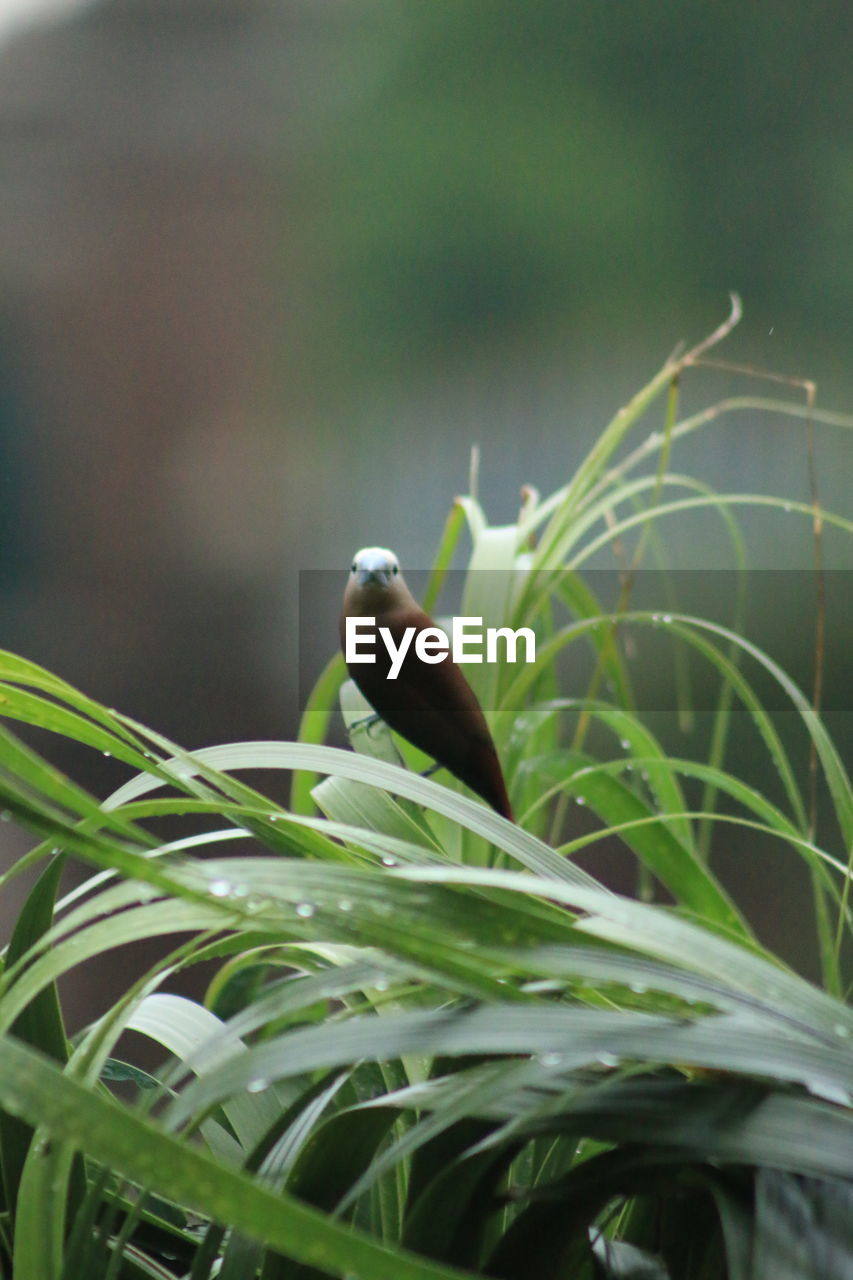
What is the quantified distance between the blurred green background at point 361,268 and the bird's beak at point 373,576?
1.18ft

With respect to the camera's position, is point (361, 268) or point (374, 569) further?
point (361, 268)

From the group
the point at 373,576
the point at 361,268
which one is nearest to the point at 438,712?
the point at 373,576

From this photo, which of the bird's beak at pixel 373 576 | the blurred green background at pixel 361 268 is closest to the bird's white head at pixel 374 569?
the bird's beak at pixel 373 576

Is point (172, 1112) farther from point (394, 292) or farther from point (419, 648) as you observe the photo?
point (394, 292)

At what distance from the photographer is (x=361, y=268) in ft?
3.02

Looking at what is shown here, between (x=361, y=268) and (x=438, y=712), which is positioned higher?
(x=361, y=268)

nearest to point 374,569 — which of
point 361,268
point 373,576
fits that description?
point 373,576

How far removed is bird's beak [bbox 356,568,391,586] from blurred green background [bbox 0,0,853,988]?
36 cm

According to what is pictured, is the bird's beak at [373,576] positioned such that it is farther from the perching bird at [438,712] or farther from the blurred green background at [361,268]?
the blurred green background at [361,268]

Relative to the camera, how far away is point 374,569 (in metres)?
0.51

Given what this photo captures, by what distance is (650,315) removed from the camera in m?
0.93

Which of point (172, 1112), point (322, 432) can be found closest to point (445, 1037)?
point (172, 1112)

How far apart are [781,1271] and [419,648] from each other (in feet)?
1.03

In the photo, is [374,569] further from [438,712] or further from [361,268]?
[361,268]
